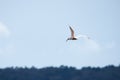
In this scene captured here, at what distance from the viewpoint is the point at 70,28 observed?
175 feet

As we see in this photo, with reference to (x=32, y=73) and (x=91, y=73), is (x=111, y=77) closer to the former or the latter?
(x=91, y=73)

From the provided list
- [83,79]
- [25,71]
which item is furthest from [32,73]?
[83,79]

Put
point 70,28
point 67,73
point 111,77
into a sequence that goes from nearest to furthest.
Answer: point 70,28
point 111,77
point 67,73

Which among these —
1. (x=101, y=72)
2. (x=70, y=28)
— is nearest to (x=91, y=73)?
(x=101, y=72)

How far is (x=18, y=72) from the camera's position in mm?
129125

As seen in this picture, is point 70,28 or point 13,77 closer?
point 70,28

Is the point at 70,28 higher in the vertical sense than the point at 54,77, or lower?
lower

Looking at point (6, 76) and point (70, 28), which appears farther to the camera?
point (6, 76)

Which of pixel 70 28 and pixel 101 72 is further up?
pixel 101 72

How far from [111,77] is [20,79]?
17300mm

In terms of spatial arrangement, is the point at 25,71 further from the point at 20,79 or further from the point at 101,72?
the point at 101,72

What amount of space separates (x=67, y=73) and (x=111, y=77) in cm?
1198

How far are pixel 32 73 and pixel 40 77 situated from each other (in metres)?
1.91

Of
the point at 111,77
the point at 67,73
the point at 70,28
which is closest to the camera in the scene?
the point at 70,28
